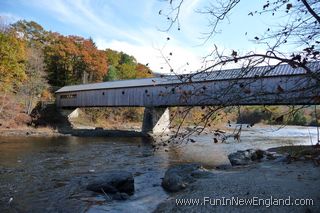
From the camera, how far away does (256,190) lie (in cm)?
545

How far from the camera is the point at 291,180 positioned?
238 inches

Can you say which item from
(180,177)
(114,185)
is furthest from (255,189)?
(114,185)

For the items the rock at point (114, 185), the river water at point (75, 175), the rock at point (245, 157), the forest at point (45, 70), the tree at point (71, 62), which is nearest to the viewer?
the river water at point (75, 175)

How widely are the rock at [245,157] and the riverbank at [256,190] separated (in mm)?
2834

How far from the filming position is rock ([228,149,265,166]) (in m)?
10.2

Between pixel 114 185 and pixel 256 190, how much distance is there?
3.27 meters

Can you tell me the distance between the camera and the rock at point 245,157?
33.6 feet

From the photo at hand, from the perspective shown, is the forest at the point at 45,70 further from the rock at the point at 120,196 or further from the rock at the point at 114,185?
the rock at the point at 120,196

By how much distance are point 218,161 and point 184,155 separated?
1.93 metres

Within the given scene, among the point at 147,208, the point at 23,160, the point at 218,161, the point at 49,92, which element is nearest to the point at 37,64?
the point at 49,92

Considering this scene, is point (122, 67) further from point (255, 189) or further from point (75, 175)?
point (255, 189)

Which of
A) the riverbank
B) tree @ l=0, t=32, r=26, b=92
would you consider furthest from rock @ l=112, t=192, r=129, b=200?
tree @ l=0, t=32, r=26, b=92

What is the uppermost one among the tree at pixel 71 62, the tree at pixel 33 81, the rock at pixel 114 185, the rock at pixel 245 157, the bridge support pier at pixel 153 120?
the tree at pixel 71 62

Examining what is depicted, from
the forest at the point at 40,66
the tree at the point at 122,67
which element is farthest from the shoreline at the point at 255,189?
the tree at the point at 122,67
